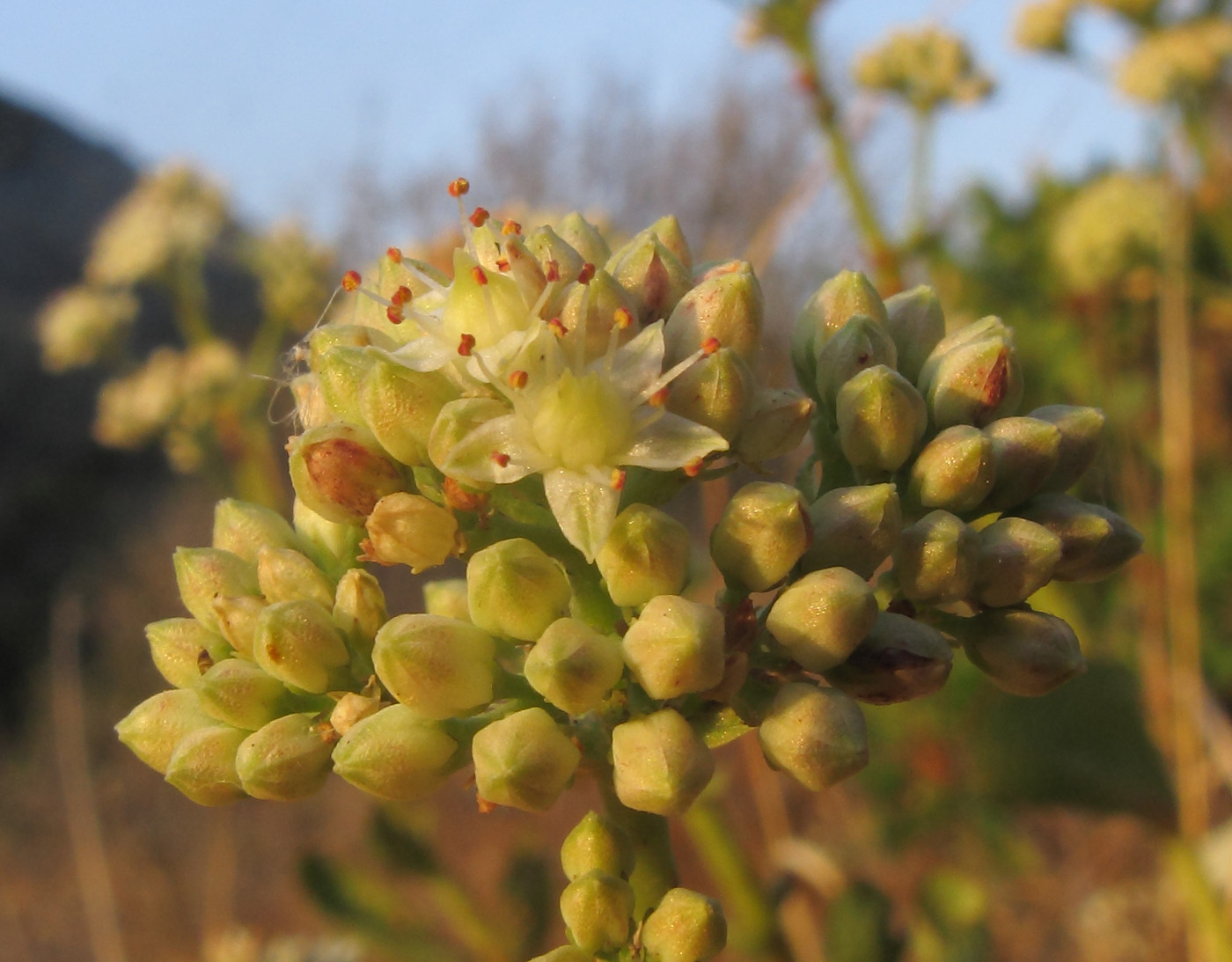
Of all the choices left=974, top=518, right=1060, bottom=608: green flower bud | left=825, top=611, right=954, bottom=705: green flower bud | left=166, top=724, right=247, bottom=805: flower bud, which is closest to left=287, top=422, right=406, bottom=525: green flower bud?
left=166, top=724, right=247, bottom=805: flower bud

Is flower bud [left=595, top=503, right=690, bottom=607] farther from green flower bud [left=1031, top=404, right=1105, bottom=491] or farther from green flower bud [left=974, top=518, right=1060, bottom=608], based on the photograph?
green flower bud [left=1031, top=404, right=1105, bottom=491]

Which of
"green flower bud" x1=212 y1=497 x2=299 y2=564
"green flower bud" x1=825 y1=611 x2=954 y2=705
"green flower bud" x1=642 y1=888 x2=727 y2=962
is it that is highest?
"green flower bud" x1=212 y1=497 x2=299 y2=564

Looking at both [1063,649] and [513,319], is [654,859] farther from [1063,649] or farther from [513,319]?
[513,319]

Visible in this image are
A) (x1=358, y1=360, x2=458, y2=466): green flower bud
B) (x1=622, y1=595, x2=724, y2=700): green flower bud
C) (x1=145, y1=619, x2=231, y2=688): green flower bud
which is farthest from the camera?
(x1=145, y1=619, x2=231, y2=688): green flower bud

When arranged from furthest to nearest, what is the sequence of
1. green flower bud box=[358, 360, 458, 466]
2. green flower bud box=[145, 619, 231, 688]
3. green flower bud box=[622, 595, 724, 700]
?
green flower bud box=[145, 619, 231, 688] → green flower bud box=[358, 360, 458, 466] → green flower bud box=[622, 595, 724, 700]

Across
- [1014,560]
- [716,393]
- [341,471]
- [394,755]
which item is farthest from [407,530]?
[1014,560]

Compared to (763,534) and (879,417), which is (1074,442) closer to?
(879,417)

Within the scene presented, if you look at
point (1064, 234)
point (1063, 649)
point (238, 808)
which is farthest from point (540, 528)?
point (238, 808)
